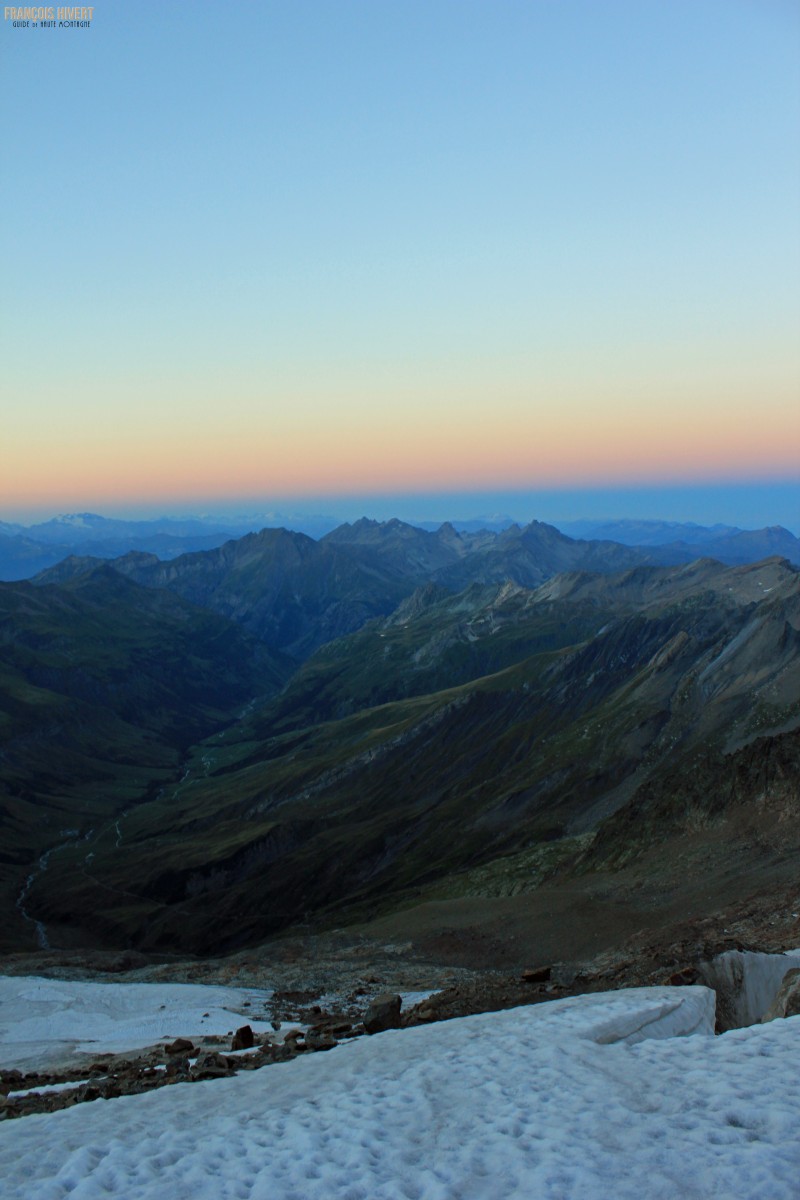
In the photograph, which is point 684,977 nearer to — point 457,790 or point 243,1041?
point 243,1041

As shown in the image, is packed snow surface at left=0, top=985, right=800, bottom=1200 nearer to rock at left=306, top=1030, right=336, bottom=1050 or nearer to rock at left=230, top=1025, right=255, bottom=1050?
rock at left=306, top=1030, right=336, bottom=1050

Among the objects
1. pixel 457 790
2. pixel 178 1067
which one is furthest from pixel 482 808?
pixel 178 1067

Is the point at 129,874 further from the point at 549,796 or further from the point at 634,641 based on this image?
the point at 634,641

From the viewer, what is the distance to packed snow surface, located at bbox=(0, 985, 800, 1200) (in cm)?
1058

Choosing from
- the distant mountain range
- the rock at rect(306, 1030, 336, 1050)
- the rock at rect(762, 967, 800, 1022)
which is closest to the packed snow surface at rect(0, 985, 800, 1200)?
the rock at rect(762, 967, 800, 1022)

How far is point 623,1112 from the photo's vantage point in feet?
40.6

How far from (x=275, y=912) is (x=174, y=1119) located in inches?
4172

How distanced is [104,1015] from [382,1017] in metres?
18.9

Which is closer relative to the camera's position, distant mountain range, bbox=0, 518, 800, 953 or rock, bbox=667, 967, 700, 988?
rock, bbox=667, 967, 700, 988

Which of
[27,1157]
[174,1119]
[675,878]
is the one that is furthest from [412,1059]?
[675,878]

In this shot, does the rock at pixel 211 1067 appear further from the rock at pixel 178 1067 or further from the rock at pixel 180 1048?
the rock at pixel 180 1048

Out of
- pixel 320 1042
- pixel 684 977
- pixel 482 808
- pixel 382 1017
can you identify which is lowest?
pixel 482 808

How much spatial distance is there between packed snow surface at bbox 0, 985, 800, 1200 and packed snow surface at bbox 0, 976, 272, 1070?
13.5 m

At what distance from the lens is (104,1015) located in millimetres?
34250
